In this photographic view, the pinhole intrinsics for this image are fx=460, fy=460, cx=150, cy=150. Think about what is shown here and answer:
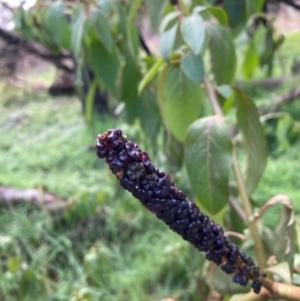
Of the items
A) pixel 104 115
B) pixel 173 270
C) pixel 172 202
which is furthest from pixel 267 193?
pixel 104 115

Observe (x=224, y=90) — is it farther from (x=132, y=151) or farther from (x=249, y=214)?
(x=132, y=151)

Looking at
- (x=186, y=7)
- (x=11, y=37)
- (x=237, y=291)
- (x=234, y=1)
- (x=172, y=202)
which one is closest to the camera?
(x=172, y=202)

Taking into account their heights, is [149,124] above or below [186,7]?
below

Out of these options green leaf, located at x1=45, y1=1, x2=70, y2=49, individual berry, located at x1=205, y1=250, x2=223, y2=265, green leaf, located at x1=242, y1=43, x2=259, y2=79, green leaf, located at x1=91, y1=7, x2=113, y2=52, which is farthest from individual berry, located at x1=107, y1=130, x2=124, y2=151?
green leaf, located at x1=242, y1=43, x2=259, y2=79

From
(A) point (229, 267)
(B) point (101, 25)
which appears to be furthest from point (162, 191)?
(B) point (101, 25)

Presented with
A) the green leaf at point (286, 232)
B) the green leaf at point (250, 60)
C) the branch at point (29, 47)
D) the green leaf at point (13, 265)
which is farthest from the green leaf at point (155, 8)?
the branch at point (29, 47)

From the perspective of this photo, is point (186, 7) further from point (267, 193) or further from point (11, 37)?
point (11, 37)
